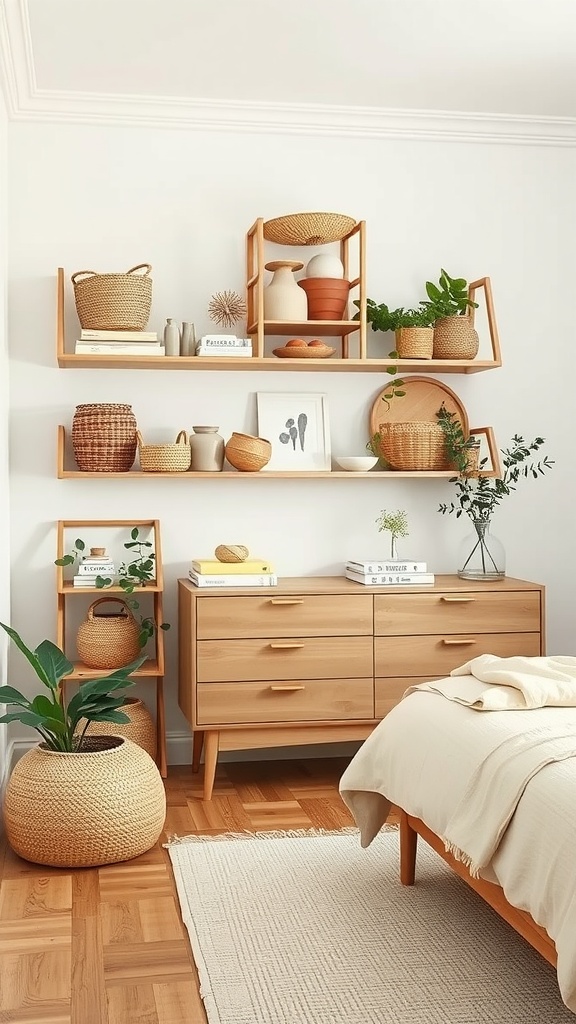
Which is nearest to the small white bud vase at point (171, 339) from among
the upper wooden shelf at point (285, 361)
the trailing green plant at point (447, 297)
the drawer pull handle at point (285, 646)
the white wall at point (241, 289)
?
the upper wooden shelf at point (285, 361)

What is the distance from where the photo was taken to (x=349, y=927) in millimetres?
2703

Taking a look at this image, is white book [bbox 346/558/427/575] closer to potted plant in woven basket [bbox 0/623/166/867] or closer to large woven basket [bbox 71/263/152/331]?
potted plant in woven basket [bbox 0/623/166/867]

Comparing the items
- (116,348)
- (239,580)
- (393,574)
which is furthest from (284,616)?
(116,348)

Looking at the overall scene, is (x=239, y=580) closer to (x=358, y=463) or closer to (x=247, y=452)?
(x=247, y=452)

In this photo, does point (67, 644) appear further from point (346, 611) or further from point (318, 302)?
point (318, 302)

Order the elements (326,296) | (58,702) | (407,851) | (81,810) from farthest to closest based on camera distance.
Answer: (326,296) < (58,702) < (81,810) < (407,851)

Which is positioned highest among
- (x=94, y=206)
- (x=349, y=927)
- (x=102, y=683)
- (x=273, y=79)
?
(x=273, y=79)

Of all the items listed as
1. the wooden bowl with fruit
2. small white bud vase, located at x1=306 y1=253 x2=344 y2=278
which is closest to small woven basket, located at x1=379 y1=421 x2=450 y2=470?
the wooden bowl with fruit

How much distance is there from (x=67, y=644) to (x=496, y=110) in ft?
9.05

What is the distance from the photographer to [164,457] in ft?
13.2

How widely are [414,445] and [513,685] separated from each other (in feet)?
5.75

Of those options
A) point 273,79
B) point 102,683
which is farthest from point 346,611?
point 273,79

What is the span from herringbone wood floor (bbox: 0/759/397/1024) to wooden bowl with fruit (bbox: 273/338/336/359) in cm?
166

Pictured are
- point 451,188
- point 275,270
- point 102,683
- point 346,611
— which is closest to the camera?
point 102,683
